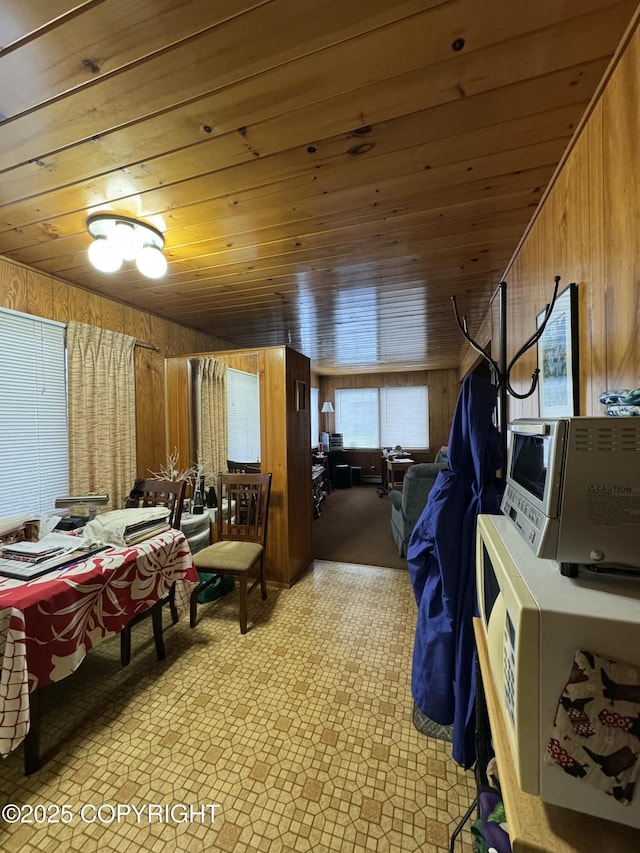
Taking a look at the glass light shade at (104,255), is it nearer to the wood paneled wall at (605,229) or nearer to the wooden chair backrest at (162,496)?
the wooden chair backrest at (162,496)

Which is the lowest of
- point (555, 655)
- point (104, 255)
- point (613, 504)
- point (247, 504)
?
point (247, 504)

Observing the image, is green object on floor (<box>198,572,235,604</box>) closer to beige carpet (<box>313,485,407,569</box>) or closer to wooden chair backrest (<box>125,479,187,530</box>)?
wooden chair backrest (<box>125,479,187,530</box>)

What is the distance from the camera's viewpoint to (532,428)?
0.72 metres

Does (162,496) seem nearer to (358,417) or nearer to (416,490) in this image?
(416,490)

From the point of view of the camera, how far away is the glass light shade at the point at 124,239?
1638 mm

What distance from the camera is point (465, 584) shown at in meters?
1.23

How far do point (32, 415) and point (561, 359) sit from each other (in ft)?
9.50

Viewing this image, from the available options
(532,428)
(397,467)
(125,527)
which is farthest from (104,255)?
(397,467)

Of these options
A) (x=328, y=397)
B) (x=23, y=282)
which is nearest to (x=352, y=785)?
(x=23, y=282)

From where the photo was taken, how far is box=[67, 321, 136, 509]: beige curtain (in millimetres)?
2318

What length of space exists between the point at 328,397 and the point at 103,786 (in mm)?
6877

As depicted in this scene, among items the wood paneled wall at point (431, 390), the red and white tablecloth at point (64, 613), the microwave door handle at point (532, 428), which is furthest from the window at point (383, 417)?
the microwave door handle at point (532, 428)

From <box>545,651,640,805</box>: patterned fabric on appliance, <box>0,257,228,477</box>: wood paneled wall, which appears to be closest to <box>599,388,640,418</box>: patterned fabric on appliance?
<box>545,651,640,805</box>: patterned fabric on appliance

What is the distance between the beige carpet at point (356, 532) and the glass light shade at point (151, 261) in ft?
9.42
